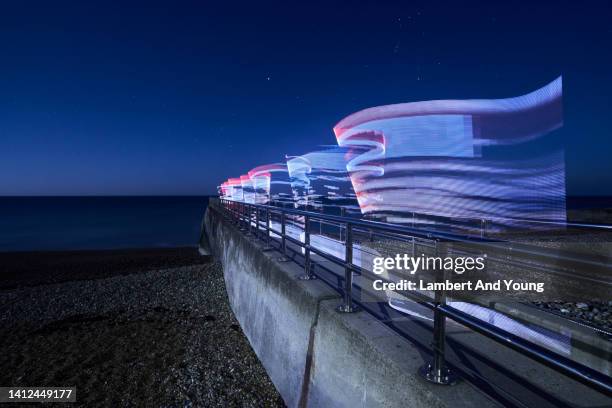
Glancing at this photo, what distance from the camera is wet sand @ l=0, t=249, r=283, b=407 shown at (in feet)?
20.1

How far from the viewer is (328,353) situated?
392cm

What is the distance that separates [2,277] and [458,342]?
26977 millimetres

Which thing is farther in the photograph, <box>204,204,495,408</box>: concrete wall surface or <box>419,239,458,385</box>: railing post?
<box>204,204,495,408</box>: concrete wall surface

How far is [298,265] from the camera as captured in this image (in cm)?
662

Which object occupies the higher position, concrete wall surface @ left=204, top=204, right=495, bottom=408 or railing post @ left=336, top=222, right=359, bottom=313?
railing post @ left=336, top=222, right=359, bottom=313

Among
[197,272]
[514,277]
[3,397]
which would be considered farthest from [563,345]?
[197,272]

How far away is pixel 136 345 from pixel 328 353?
6388mm

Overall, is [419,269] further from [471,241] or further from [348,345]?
[348,345]

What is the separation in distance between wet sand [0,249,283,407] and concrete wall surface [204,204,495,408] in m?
0.81

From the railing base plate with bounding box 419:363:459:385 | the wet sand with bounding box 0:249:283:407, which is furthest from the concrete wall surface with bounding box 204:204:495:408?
the wet sand with bounding box 0:249:283:407

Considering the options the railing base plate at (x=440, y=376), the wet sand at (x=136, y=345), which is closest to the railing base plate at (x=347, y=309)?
the railing base plate at (x=440, y=376)

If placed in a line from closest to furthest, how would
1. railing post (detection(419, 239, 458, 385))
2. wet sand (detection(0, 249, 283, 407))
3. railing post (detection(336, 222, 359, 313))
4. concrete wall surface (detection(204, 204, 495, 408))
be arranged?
railing post (detection(419, 239, 458, 385)), concrete wall surface (detection(204, 204, 495, 408)), railing post (detection(336, 222, 359, 313)), wet sand (detection(0, 249, 283, 407))

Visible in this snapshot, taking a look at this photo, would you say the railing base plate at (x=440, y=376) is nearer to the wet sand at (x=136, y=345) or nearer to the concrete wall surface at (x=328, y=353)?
the concrete wall surface at (x=328, y=353)

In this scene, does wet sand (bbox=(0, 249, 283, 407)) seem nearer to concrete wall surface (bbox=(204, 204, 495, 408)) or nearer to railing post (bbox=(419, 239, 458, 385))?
concrete wall surface (bbox=(204, 204, 495, 408))
